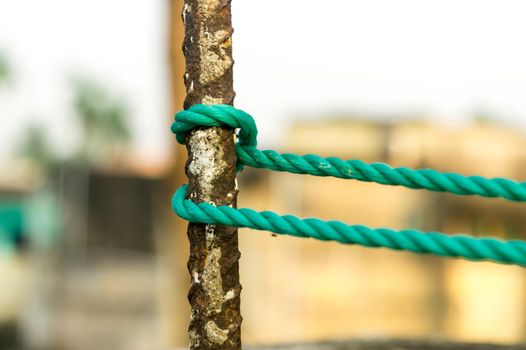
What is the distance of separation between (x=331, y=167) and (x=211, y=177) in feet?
0.67

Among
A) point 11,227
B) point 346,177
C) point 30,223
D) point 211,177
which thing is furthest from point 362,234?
point 30,223

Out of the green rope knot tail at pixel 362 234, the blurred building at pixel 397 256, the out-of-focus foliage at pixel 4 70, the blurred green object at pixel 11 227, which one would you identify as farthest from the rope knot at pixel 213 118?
the out-of-focus foliage at pixel 4 70

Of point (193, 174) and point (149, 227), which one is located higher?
point (193, 174)

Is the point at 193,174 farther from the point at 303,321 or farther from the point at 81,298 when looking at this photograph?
the point at 81,298

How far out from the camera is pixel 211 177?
1.14 meters

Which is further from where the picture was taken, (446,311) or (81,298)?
(81,298)

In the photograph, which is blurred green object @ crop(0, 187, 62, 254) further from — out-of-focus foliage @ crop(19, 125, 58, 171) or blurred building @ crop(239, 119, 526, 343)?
A: out-of-focus foliage @ crop(19, 125, 58, 171)

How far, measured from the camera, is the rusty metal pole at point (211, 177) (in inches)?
45.0

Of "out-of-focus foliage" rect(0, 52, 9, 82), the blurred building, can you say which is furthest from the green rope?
"out-of-focus foliage" rect(0, 52, 9, 82)

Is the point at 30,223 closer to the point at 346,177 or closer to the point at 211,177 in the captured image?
the point at 211,177

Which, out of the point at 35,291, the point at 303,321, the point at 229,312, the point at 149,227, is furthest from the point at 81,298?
the point at 229,312

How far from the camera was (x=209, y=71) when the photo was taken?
3.78 ft

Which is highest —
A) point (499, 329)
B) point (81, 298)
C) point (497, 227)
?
point (497, 227)

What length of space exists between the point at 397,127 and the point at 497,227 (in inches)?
66.3
